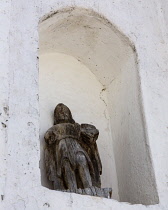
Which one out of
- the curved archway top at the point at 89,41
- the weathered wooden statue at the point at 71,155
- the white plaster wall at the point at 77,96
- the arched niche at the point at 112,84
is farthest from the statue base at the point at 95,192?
the curved archway top at the point at 89,41

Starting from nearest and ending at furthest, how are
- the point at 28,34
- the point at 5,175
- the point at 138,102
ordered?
the point at 5,175, the point at 28,34, the point at 138,102

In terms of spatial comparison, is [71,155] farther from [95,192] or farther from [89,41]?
[89,41]

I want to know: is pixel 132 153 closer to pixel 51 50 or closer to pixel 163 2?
pixel 51 50

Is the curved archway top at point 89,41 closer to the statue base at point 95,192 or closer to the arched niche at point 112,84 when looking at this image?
the arched niche at point 112,84

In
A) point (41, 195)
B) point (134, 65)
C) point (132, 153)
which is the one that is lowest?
point (41, 195)

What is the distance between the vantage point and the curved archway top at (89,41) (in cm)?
397

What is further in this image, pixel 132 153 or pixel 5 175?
pixel 132 153

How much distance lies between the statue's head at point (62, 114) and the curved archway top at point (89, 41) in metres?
0.49

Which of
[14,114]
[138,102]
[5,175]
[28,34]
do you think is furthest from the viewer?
[138,102]

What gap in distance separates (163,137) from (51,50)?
104 cm

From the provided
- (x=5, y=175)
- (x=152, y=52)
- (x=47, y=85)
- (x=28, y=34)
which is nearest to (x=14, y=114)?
(x=5, y=175)

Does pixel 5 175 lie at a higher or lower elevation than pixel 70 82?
lower

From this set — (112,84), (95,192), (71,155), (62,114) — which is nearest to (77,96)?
(112,84)

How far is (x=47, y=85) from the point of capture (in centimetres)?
408
